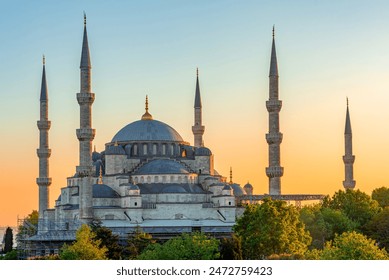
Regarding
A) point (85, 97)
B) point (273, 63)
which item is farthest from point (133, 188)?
point (273, 63)

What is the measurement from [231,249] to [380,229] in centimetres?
1182

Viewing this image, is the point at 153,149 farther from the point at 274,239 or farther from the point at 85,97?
the point at 274,239

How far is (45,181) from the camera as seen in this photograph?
4928 centimetres

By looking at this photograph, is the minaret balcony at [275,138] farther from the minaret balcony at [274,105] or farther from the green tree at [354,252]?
the green tree at [354,252]

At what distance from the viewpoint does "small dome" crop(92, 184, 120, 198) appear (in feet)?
147

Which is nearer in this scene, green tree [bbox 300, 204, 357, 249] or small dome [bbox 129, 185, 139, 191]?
green tree [bbox 300, 204, 357, 249]

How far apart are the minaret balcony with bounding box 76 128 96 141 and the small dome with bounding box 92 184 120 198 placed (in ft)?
11.5

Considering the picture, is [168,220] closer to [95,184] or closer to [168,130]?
[95,184]

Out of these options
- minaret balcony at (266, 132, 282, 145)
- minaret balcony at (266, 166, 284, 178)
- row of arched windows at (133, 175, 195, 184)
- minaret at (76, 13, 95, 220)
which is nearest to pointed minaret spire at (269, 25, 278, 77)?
minaret balcony at (266, 132, 282, 145)

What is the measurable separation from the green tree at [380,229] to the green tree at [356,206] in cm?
195

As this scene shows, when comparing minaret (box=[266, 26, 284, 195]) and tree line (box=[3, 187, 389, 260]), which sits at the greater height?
minaret (box=[266, 26, 284, 195])

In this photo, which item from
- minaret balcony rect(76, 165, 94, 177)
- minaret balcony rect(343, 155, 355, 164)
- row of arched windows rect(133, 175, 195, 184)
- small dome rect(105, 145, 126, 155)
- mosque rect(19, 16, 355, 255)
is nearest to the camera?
minaret balcony rect(76, 165, 94, 177)

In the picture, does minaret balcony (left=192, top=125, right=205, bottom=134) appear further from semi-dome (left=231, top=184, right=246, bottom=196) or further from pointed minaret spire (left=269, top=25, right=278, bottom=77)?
pointed minaret spire (left=269, top=25, right=278, bottom=77)

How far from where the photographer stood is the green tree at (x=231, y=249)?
31469 mm
